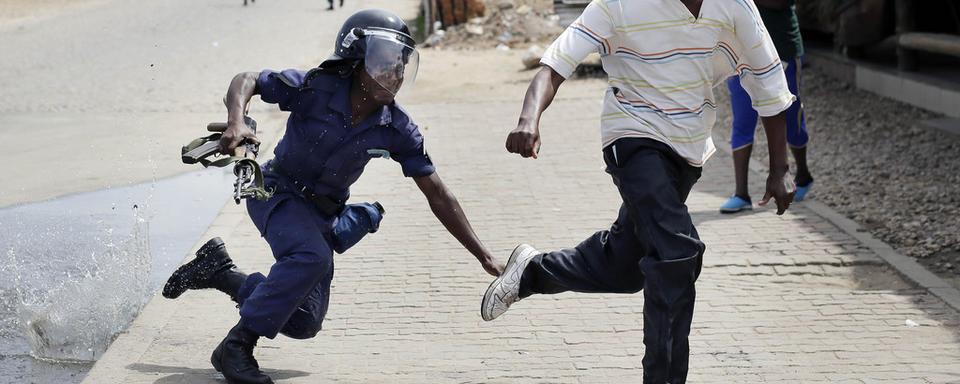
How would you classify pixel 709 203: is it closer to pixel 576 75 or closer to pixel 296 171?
pixel 296 171

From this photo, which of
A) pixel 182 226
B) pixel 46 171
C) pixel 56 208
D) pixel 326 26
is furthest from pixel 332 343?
pixel 326 26

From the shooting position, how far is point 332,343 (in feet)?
17.0

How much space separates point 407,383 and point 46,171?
5.22 metres

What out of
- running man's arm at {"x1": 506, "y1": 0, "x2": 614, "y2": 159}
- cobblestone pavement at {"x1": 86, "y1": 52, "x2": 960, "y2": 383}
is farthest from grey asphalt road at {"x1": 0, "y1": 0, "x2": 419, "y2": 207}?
running man's arm at {"x1": 506, "y1": 0, "x2": 614, "y2": 159}

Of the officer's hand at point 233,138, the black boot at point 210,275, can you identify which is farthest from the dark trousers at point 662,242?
the black boot at point 210,275

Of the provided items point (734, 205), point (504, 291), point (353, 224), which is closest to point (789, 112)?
point (734, 205)

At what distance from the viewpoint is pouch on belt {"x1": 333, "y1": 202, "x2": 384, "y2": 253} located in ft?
15.4

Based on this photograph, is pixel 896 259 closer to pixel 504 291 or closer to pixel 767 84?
pixel 767 84

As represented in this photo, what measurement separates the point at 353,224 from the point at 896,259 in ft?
10.4

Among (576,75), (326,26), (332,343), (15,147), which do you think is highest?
(332,343)

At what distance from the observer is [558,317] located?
5.53 m

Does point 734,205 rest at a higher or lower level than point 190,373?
lower

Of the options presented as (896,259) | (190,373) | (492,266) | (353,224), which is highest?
(353,224)

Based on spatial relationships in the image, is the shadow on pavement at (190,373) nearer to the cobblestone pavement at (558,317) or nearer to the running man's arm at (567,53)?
the cobblestone pavement at (558,317)
